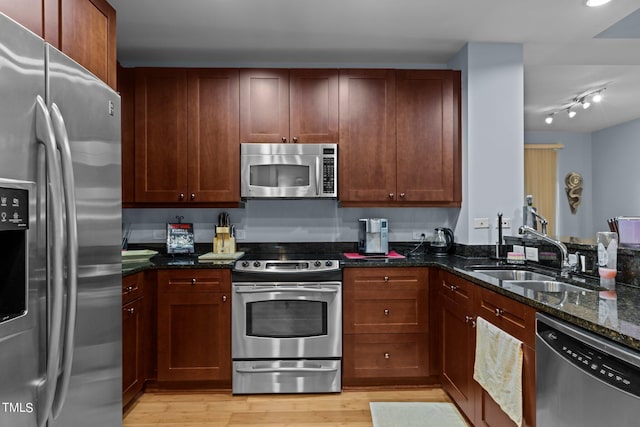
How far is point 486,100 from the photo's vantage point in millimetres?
3172

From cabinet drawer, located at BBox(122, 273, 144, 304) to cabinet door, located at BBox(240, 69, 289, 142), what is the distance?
1.28 m

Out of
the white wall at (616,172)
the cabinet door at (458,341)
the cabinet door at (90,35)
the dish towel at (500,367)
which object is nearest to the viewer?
the cabinet door at (90,35)

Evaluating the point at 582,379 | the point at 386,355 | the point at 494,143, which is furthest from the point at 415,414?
the point at 494,143

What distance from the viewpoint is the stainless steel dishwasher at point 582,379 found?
1.14m

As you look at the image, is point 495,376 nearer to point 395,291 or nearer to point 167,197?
point 395,291

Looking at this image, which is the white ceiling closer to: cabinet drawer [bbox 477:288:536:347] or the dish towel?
cabinet drawer [bbox 477:288:536:347]

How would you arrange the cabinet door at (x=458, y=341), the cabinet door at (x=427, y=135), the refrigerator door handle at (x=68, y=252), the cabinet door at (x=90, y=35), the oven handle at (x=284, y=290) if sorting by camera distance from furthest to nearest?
1. the cabinet door at (x=427, y=135)
2. the oven handle at (x=284, y=290)
3. the cabinet door at (x=458, y=341)
4. the cabinet door at (x=90, y=35)
5. the refrigerator door handle at (x=68, y=252)

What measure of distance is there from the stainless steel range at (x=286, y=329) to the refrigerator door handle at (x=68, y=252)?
1746 millimetres

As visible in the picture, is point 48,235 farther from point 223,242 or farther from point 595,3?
point 595,3

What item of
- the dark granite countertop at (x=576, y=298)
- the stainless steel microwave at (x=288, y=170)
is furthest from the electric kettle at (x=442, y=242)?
the stainless steel microwave at (x=288, y=170)

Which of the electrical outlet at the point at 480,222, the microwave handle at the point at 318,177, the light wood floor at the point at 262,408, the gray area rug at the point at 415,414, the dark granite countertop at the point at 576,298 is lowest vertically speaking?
the light wood floor at the point at 262,408

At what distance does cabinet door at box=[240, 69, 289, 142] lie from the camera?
3.20 m

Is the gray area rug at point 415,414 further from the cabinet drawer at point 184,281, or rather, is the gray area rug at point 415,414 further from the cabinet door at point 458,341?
the cabinet drawer at point 184,281

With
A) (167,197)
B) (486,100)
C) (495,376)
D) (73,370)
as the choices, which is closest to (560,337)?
(495,376)
